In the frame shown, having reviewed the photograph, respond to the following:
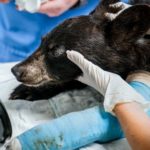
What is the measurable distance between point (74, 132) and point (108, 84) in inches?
6.7

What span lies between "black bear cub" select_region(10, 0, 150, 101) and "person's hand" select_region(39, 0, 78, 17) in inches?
22.2

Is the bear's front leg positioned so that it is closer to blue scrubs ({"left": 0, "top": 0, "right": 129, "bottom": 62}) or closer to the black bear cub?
the black bear cub

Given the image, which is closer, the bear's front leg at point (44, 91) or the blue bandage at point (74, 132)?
the blue bandage at point (74, 132)

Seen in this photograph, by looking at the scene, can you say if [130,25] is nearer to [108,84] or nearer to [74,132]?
[108,84]

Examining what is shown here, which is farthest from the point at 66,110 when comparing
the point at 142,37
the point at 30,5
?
the point at 30,5

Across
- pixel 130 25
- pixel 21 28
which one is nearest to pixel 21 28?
pixel 21 28

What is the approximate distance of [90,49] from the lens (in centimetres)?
114

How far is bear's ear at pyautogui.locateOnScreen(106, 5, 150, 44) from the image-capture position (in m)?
1.03

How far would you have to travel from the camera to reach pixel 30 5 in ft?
5.28

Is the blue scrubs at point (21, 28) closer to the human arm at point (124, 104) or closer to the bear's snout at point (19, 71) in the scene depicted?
the bear's snout at point (19, 71)

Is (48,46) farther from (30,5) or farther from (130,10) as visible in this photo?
(30,5)

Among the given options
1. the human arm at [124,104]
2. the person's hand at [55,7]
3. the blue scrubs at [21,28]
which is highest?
the human arm at [124,104]

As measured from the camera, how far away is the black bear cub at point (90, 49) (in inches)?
44.6

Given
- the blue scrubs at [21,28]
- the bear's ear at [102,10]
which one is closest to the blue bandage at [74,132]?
the bear's ear at [102,10]
